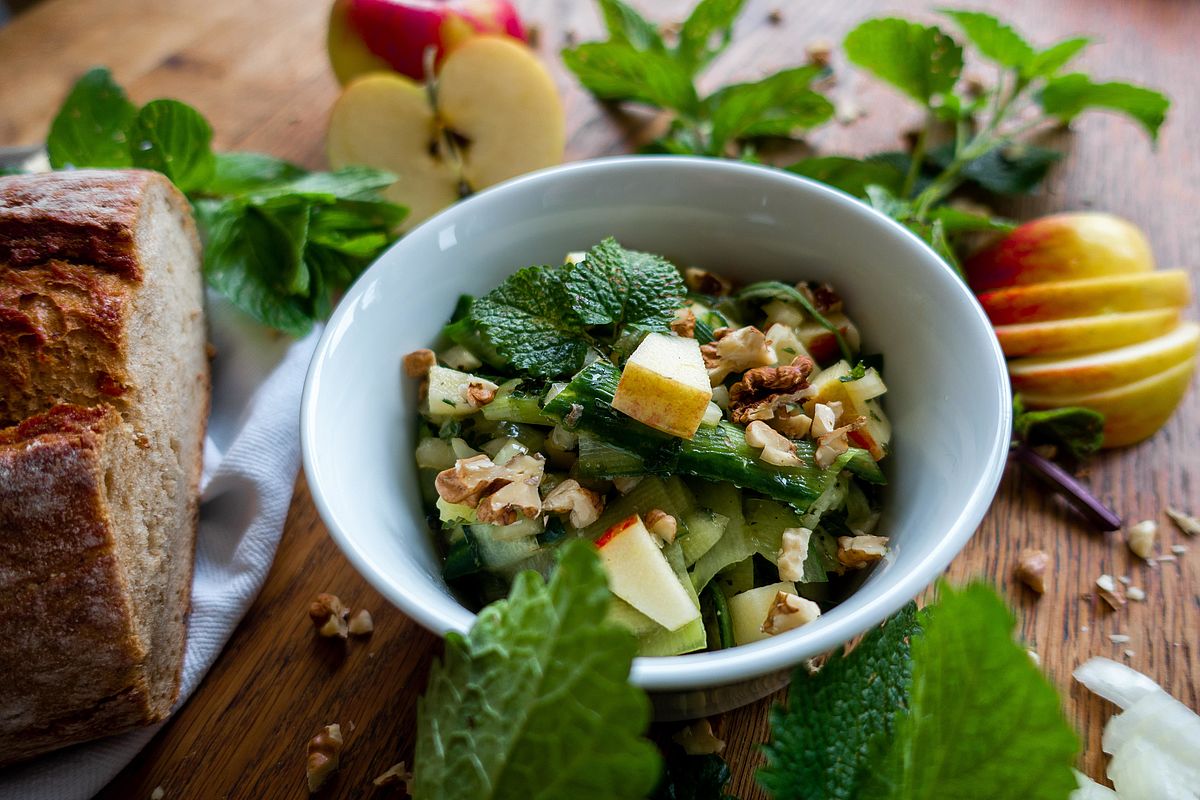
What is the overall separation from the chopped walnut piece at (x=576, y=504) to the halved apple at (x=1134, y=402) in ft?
3.36

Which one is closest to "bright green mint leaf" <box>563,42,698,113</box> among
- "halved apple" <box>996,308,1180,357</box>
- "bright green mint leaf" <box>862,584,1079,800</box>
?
"halved apple" <box>996,308,1180,357</box>

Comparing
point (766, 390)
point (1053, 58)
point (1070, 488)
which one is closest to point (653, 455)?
point (766, 390)

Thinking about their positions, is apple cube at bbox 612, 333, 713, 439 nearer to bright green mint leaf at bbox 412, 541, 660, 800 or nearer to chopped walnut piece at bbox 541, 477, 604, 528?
chopped walnut piece at bbox 541, 477, 604, 528

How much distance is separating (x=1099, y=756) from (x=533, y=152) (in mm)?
1706

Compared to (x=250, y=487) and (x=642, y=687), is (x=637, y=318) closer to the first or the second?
(x=642, y=687)

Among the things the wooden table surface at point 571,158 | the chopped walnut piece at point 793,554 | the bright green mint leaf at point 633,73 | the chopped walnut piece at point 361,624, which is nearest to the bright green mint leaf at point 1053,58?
the wooden table surface at point 571,158

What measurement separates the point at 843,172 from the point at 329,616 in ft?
4.75

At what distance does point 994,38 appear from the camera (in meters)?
2.10

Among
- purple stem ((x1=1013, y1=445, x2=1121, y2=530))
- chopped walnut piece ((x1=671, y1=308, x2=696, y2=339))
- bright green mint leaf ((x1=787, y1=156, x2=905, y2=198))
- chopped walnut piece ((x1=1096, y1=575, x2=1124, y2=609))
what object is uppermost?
chopped walnut piece ((x1=671, y1=308, x2=696, y2=339))

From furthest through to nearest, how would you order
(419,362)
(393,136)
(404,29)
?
(404,29) → (393,136) → (419,362)

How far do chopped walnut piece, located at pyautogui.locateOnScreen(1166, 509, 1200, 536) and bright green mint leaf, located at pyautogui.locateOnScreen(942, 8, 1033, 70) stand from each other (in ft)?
3.56

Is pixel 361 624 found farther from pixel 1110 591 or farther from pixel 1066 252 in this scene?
pixel 1066 252

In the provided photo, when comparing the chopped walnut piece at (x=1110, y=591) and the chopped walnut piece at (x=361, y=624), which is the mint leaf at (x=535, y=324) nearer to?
the chopped walnut piece at (x=361, y=624)

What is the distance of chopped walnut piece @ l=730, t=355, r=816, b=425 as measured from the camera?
139 centimetres
